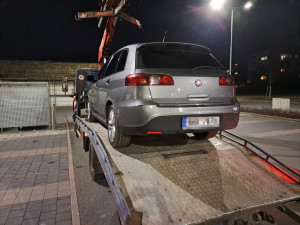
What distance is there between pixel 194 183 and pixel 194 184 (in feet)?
0.06

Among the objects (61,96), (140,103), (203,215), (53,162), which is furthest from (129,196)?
(61,96)

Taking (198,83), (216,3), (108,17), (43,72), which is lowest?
(198,83)

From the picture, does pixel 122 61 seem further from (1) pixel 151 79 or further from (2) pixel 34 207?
(2) pixel 34 207

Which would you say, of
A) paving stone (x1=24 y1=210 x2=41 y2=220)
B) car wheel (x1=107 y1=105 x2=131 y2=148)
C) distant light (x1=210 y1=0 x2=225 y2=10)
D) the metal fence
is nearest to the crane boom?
the metal fence

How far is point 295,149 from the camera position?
5840mm

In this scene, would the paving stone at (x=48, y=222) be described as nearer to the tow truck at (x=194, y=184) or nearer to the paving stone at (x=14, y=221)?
the paving stone at (x=14, y=221)

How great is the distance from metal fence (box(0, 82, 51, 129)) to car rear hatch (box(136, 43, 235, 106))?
8113 millimetres

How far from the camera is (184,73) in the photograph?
2.77 meters

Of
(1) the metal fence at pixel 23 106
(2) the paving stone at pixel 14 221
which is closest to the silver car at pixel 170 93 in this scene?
(2) the paving stone at pixel 14 221

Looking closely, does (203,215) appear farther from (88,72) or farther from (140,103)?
(88,72)

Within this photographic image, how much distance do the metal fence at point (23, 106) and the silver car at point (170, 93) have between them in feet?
25.0

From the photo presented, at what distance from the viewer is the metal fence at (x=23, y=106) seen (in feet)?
29.5

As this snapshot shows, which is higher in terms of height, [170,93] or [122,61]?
[122,61]

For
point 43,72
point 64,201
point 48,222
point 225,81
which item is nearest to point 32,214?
point 48,222
